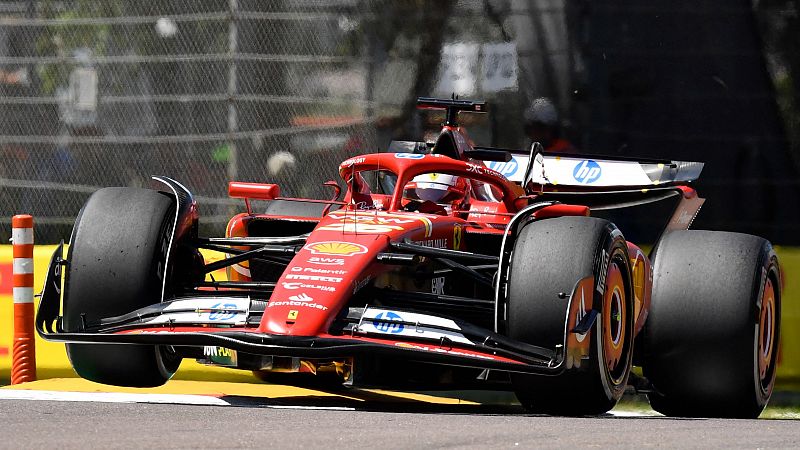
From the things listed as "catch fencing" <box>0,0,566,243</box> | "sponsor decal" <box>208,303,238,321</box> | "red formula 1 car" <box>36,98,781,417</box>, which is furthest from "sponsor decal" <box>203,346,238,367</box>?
"catch fencing" <box>0,0,566,243</box>

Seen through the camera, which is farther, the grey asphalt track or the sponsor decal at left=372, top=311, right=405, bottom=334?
the sponsor decal at left=372, top=311, right=405, bottom=334

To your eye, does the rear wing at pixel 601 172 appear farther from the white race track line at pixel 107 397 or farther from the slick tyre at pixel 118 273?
the slick tyre at pixel 118 273

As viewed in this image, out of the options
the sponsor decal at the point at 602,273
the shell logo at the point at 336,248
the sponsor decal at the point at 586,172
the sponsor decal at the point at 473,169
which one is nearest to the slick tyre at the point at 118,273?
the shell logo at the point at 336,248

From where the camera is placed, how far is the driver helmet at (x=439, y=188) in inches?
368

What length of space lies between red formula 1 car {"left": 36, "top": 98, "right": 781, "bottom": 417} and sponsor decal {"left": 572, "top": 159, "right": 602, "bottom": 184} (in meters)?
0.67

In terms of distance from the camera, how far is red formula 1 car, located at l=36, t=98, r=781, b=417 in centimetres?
749

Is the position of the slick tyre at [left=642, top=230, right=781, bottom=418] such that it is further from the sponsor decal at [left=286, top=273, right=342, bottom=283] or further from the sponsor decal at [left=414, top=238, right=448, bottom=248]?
the sponsor decal at [left=286, top=273, right=342, bottom=283]

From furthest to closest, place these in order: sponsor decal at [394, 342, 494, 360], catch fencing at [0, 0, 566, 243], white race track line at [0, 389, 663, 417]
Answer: catch fencing at [0, 0, 566, 243], white race track line at [0, 389, 663, 417], sponsor decal at [394, 342, 494, 360]

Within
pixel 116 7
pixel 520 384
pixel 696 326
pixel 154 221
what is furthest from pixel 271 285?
pixel 116 7

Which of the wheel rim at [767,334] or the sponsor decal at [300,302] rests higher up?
the sponsor decal at [300,302]

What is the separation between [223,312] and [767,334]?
10.0 feet

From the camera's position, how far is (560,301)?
7.52 meters

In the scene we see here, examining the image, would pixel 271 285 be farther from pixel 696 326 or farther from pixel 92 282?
pixel 696 326

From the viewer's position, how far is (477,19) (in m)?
11.9
